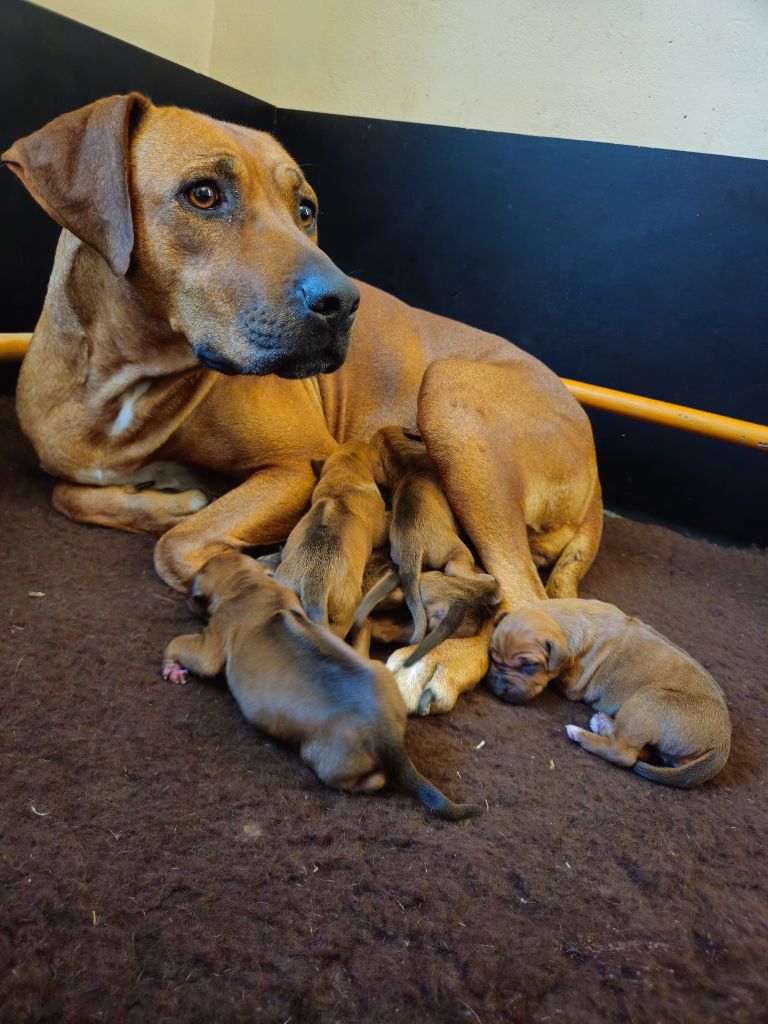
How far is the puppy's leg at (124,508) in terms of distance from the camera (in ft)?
7.73

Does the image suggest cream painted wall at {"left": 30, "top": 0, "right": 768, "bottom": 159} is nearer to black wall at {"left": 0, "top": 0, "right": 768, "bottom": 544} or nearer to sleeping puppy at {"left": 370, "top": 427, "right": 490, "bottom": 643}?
black wall at {"left": 0, "top": 0, "right": 768, "bottom": 544}

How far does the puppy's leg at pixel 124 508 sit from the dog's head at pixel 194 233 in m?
0.62

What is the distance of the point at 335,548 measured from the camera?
1.91 meters

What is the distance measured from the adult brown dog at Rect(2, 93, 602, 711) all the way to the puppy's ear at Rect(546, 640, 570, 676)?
0.55 ft

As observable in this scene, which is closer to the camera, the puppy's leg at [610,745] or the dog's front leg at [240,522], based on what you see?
the puppy's leg at [610,745]

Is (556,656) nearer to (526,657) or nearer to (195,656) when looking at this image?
(526,657)

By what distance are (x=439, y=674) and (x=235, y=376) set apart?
40.9 inches

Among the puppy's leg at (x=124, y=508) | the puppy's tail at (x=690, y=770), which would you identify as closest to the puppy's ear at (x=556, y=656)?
the puppy's tail at (x=690, y=770)

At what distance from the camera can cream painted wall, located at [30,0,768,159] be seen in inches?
126

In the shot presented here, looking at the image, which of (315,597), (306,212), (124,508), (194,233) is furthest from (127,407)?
(315,597)

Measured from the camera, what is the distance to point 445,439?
2.44 meters

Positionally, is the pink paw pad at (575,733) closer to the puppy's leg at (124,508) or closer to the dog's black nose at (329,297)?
the dog's black nose at (329,297)

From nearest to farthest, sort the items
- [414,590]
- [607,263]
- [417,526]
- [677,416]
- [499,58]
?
1. [414,590]
2. [417,526]
3. [677,416]
4. [607,263]
5. [499,58]

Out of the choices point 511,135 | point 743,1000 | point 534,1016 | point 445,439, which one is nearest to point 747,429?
point 445,439
